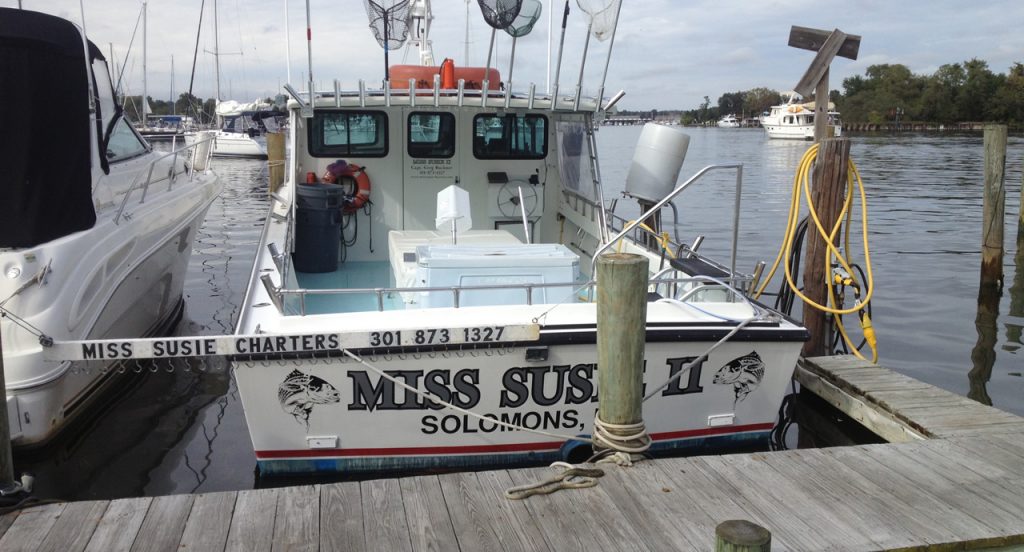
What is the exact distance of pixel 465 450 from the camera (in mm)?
4914

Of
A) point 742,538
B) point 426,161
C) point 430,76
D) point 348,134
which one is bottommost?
point 742,538

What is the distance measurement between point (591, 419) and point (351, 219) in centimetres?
405

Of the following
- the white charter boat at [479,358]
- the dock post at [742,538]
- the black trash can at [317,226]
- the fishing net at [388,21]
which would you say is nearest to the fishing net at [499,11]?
the white charter boat at [479,358]

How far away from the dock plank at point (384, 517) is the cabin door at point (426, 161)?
442 cm

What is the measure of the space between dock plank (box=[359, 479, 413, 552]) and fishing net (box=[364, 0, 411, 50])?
5.31 metres

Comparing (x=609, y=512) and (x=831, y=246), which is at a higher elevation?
(x=831, y=246)

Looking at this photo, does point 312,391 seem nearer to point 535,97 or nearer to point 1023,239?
point 535,97

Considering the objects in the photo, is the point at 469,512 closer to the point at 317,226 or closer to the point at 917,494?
the point at 917,494

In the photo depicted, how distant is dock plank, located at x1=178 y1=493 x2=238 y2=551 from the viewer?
3473 millimetres

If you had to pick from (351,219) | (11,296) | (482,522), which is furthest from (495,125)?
(482,522)

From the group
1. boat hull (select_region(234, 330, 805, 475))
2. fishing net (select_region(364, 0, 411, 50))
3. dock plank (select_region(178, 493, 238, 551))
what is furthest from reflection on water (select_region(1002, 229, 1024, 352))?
dock plank (select_region(178, 493, 238, 551))

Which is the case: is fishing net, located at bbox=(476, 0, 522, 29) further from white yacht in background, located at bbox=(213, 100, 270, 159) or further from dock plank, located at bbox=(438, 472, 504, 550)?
white yacht in background, located at bbox=(213, 100, 270, 159)

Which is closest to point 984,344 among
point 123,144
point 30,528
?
point 123,144

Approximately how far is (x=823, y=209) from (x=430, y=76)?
3.88 m
